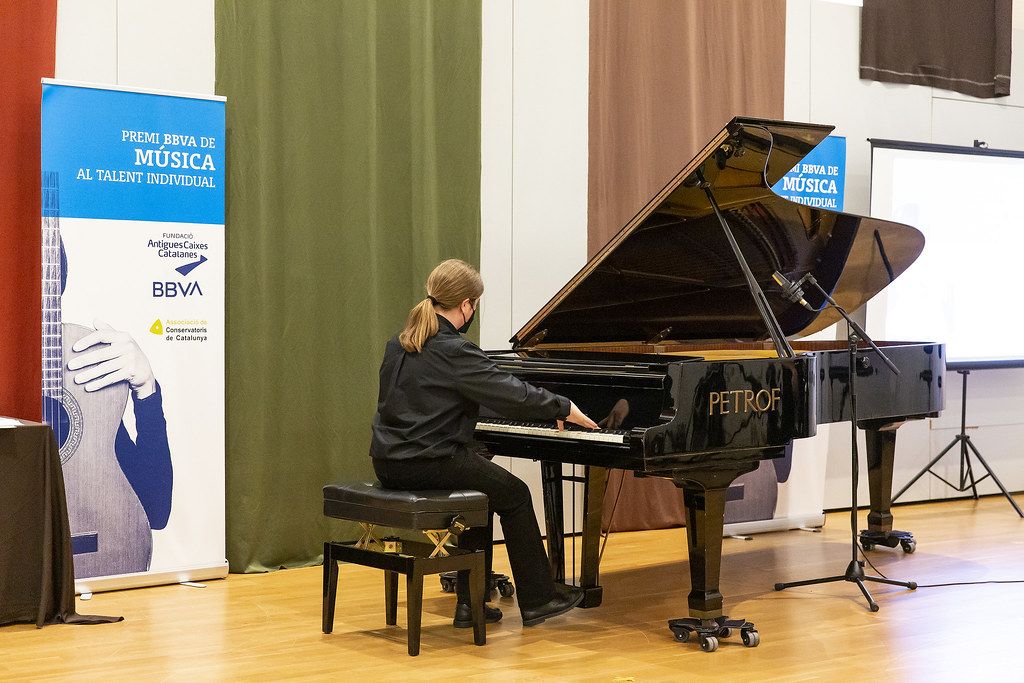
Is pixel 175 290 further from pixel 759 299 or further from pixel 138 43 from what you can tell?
pixel 759 299

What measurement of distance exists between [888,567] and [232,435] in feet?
9.71

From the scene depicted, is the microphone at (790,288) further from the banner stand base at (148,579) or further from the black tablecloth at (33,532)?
the black tablecloth at (33,532)

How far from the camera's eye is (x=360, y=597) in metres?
4.69

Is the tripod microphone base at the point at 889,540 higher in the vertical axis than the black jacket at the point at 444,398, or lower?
lower

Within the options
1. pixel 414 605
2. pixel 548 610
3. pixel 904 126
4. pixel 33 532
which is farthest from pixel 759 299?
pixel 904 126

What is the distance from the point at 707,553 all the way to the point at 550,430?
2.21ft

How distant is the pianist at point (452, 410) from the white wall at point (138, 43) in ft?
5.73

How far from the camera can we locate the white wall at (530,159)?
577cm

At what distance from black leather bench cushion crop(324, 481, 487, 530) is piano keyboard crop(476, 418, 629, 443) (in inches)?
13.4

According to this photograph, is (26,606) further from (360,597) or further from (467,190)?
(467,190)

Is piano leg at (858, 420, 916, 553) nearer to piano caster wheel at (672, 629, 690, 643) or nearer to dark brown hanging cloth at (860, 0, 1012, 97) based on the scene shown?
piano caster wheel at (672, 629, 690, 643)

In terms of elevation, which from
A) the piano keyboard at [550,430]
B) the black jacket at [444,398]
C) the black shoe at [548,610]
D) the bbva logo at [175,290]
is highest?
the bbva logo at [175,290]

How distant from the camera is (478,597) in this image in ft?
12.9

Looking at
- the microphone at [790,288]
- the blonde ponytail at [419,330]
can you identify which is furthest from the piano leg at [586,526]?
the microphone at [790,288]
